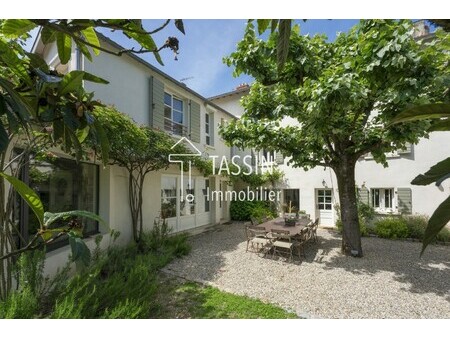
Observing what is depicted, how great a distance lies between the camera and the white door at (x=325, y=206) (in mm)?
12531

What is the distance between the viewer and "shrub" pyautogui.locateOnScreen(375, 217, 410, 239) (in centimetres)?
983

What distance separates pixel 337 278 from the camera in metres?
5.70

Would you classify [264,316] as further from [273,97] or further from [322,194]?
A: [322,194]

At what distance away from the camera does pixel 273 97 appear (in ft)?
21.9

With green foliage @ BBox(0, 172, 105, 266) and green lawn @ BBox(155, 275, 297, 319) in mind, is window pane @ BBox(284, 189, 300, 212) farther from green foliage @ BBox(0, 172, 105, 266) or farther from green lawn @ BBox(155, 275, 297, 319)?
green foliage @ BBox(0, 172, 105, 266)

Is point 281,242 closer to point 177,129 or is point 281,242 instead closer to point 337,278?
point 337,278

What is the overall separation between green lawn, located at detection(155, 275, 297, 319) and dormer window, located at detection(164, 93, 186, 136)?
253 inches

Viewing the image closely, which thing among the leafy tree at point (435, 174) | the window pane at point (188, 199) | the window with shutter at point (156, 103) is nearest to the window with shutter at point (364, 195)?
the window pane at point (188, 199)

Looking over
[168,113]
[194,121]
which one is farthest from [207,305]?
[194,121]

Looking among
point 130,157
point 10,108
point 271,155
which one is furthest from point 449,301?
point 271,155

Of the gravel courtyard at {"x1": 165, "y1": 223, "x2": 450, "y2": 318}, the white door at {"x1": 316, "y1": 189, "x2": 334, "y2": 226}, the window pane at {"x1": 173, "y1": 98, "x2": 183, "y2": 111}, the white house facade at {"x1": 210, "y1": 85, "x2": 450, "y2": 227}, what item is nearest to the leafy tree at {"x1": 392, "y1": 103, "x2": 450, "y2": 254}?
the gravel courtyard at {"x1": 165, "y1": 223, "x2": 450, "y2": 318}

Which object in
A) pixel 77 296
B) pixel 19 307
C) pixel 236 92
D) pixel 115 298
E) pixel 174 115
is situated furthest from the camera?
pixel 236 92

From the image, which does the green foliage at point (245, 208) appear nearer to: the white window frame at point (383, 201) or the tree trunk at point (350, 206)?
the white window frame at point (383, 201)

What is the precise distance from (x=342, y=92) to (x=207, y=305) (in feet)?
15.1
